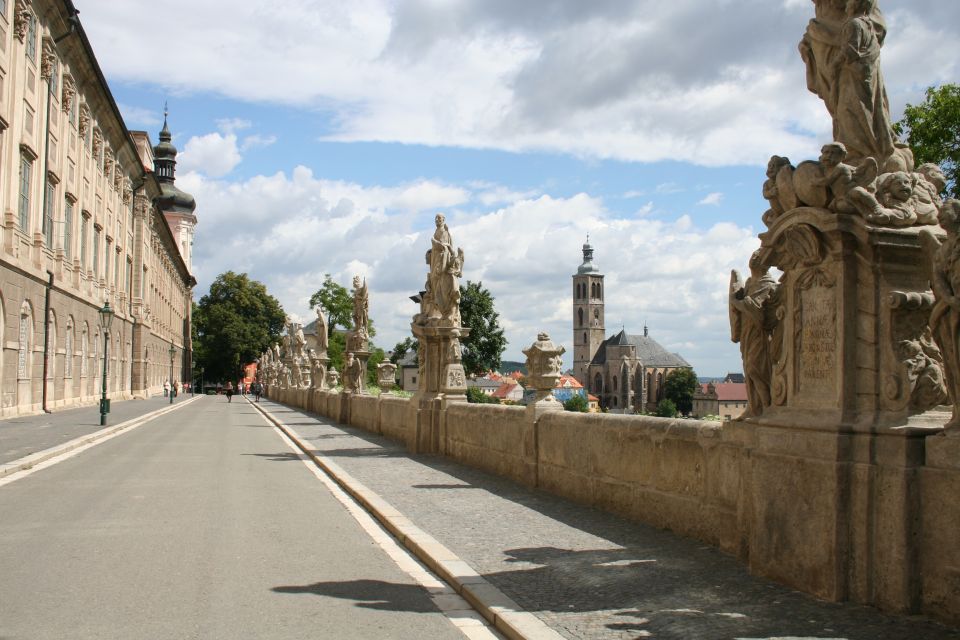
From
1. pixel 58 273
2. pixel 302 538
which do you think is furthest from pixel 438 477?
pixel 58 273

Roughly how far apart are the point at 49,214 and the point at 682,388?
137 metres

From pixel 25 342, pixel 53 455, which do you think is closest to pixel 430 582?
pixel 53 455

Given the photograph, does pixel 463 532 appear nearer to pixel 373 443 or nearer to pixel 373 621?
pixel 373 621

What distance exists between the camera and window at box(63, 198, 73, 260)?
3653 cm

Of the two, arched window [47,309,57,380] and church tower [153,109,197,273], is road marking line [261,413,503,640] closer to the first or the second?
arched window [47,309,57,380]

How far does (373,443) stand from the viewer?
2006 centimetres

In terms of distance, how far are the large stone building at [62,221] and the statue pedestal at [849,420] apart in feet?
81.5

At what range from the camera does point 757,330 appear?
6535 millimetres

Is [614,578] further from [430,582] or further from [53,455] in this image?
[53,455]


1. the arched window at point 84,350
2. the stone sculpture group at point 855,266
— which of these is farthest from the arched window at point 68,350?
the stone sculpture group at point 855,266

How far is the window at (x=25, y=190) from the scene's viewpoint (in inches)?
1161

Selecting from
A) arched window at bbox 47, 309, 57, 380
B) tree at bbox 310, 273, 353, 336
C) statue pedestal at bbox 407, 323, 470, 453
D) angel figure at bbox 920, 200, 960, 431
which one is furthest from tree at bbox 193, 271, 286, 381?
angel figure at bbox 920, 200, 960, 431

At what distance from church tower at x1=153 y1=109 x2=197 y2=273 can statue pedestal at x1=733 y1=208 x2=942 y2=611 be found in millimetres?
112471

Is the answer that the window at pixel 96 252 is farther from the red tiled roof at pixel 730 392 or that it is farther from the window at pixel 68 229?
the red tiled roof at pixel 730 392
